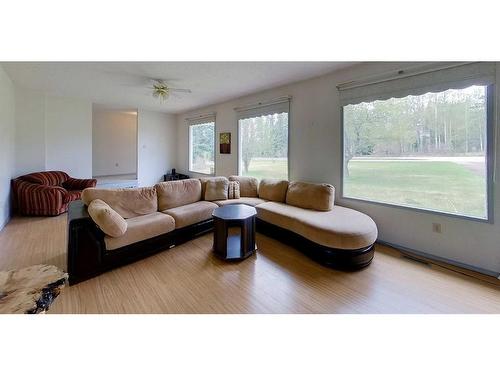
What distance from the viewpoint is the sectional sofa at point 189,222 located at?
2.24 m

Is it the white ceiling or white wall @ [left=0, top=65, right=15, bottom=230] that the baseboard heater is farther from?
white wall @ [left=0, top=65, right=15, bottom=230]

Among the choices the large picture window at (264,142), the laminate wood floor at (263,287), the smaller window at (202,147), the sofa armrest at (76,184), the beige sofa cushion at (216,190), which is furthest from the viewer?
the smaller window at (202,147)

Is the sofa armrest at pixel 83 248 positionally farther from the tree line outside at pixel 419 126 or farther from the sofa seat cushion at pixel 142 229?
the tree line outside at pixel 419 126

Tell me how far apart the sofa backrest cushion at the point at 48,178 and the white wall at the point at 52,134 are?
38cm

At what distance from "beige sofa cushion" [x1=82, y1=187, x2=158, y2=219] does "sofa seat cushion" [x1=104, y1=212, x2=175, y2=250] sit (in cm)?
13

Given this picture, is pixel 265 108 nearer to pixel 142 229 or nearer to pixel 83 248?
pixel 142 229

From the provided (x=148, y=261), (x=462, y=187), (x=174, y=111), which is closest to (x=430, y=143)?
(x=462, y=187)

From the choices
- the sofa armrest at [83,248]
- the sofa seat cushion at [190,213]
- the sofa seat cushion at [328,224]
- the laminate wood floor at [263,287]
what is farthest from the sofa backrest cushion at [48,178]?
the sofa seat cushion at [328,224]

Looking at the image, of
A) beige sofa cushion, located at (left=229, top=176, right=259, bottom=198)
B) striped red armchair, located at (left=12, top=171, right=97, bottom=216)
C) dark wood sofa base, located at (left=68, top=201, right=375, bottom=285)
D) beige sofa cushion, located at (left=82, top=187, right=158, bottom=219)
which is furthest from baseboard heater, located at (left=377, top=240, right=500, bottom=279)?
striped red armchair, located at (left=12, top=171, right=97, bottom=216)

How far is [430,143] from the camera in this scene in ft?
8.81
